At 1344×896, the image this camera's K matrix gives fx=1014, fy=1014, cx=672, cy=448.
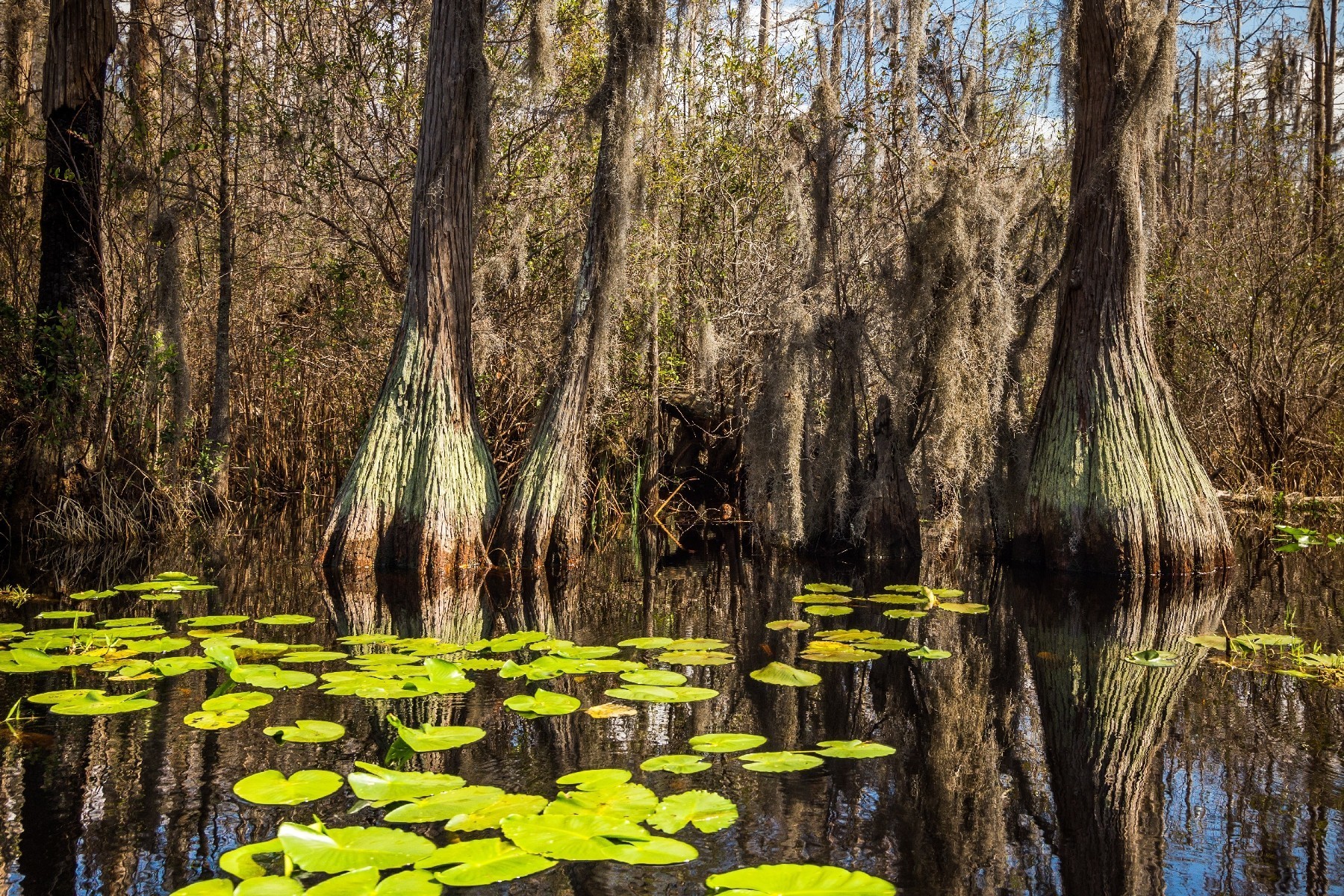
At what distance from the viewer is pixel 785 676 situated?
13.1 feet

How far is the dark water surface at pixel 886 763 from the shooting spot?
2385mm

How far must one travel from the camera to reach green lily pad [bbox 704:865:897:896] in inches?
83.0

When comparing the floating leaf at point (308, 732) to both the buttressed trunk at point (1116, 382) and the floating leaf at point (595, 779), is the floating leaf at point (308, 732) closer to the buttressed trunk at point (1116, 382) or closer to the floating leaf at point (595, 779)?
the floating leaf at point (595, 779)

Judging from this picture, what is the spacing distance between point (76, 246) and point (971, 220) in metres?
6.80

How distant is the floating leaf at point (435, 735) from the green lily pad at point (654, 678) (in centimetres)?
76

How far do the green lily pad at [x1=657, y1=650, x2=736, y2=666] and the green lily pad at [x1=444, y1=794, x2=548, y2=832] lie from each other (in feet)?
5.29

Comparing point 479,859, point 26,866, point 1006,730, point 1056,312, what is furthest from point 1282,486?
point 26,866

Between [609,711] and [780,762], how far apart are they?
79 centimetres

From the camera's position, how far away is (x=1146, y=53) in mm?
6648

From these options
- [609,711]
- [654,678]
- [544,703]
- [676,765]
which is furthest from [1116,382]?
[676,765]

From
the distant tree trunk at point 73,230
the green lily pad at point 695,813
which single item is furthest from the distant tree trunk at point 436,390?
the green lily pad at point 695,813

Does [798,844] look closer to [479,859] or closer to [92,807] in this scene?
[479,859]

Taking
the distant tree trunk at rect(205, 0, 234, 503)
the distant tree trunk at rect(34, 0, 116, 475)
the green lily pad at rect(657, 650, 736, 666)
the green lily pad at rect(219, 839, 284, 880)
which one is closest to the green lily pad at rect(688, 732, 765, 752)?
the green lily pad at rect(657, 650, 736, 666)

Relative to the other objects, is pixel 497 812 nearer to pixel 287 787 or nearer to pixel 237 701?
pixel 287 787
